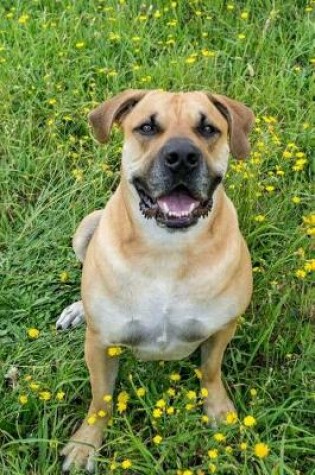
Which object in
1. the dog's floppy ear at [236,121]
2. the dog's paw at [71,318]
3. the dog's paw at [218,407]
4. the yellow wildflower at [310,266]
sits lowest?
the dog's paw at [218,407]

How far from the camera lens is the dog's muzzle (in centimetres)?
231

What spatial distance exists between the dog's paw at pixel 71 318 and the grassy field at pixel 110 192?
4 cm

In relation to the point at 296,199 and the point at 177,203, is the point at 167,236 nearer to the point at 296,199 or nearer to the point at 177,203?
the point at 177,203

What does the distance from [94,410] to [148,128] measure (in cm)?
110

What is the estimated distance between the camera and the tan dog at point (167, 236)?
93.9 inches

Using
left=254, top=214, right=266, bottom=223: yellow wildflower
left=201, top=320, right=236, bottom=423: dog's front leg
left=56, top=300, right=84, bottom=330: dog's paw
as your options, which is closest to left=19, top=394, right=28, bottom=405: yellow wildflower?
left=56, top=300, right=84, bottom=330: dog's paw

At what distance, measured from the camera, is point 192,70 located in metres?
3.97

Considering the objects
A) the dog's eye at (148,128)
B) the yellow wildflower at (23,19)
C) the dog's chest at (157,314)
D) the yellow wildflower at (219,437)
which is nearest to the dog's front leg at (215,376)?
the dog's chest at (157,314)

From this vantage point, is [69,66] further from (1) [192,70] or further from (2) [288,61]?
(2) [288,61]

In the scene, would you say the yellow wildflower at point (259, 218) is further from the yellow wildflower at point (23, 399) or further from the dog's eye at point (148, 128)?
the yellow wildflower at point (23, 399)

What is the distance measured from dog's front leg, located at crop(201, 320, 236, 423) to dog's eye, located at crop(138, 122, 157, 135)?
784 mm

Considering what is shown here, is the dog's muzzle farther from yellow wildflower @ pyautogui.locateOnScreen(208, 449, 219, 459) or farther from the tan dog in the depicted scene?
yellow wildflower @ pyautogui.locateOnScreen(208, 449, 219, 459)

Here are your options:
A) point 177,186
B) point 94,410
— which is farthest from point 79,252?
point 177,186

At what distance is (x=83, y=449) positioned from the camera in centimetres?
276
